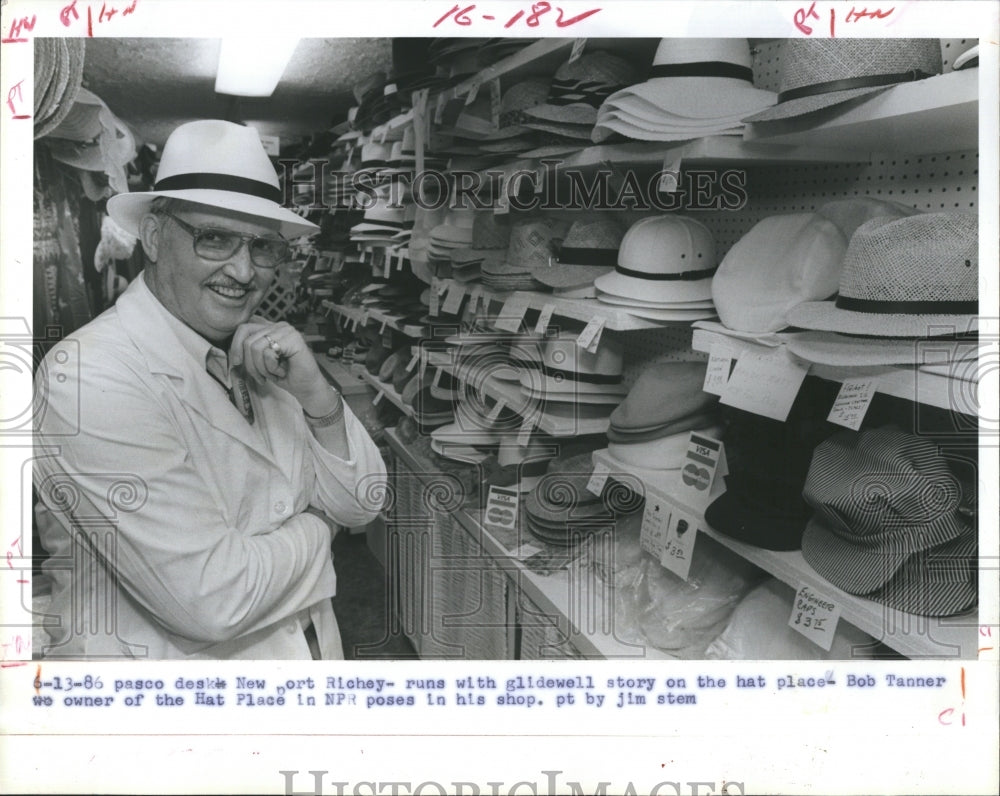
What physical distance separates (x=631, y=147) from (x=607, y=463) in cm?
72

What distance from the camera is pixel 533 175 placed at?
2145 mm

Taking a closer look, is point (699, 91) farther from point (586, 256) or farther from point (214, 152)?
point (214, 152)

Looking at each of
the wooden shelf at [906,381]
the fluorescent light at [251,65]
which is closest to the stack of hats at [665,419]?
the wooden shelf at [906,381]

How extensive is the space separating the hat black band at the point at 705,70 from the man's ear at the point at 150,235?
1.04 m

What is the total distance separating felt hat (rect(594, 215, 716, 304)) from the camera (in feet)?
5.82

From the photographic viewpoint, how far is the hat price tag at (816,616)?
4.25 feet

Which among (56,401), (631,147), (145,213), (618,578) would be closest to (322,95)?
(145,213)

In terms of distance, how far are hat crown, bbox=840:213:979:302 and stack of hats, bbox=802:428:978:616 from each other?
256 mm

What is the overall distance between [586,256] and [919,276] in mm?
988

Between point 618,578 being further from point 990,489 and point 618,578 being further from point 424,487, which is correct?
point 990,489

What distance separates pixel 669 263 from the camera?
5.83ft

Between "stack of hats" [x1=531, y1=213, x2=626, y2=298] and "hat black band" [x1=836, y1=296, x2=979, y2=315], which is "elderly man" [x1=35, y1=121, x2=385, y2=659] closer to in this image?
"stack of hats" [x1=531, y1=213, x2=626, y2=298]

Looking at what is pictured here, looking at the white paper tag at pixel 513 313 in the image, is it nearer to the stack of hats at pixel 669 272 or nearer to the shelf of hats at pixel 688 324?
the shelf of hats at pixel 688 324

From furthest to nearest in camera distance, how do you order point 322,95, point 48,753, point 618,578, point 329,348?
point 618,578
point 329,348
point 322,95
point 48,753
